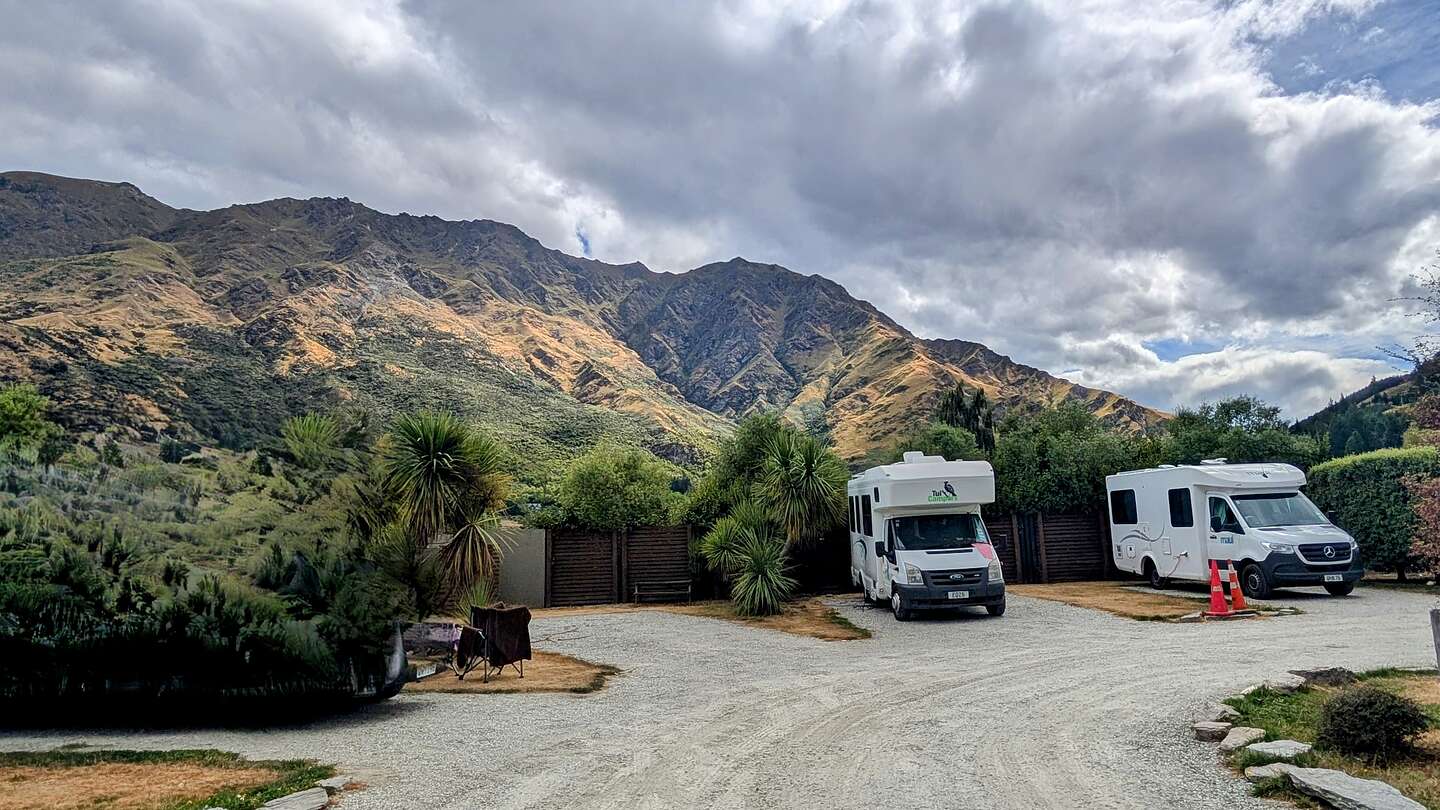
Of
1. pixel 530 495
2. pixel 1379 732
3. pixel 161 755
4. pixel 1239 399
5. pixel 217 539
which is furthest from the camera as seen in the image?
pixel 530 495

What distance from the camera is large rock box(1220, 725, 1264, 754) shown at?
18.0 feet

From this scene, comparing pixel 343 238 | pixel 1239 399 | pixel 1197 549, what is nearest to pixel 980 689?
pixel 1197 549

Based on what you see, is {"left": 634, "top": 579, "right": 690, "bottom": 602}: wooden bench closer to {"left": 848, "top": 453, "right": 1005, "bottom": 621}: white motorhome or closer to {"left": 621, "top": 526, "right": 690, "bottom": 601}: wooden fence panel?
{"left": 621, "top": 526, "right": 690, "bottom": 601}: wooden fence panel

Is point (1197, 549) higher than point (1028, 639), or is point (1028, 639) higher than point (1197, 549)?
point (1197, 549)

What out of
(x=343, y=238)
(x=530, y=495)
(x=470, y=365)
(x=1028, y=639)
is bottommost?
(x=1028, y=639)

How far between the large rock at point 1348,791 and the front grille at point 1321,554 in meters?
11.3

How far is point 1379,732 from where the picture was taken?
4.99 metres

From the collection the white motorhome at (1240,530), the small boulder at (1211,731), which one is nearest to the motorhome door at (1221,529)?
the white motorhome at (1240,530)

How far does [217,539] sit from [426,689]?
2.96m

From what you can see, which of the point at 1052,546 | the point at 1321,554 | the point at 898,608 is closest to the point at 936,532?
the point at 898,608

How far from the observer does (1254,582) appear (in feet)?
47.3

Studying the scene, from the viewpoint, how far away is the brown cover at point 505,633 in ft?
31.8

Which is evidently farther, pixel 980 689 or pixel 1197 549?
pixel 1197 549

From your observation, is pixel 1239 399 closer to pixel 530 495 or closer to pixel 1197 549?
pixel 1197 549
